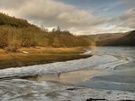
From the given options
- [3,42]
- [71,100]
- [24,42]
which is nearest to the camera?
[71,100]

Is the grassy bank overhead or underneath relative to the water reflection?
overhead

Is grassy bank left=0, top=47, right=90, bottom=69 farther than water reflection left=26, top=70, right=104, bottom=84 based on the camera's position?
Yes

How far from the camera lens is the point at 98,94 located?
56.8ft

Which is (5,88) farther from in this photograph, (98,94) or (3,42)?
(3,42)

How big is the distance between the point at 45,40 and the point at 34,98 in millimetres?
103363

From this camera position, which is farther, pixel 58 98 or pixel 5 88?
pixel 5 88

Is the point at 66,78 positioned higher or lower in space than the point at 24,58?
lower

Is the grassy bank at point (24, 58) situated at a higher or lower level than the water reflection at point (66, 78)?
higher

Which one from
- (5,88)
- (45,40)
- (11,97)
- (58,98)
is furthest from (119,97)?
(45,40)

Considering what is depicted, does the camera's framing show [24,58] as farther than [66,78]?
Yes

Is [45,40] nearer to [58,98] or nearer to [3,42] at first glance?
[3,42]

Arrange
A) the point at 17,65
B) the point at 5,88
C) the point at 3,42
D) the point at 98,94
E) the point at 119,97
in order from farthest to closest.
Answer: the point at 3,42, the point at 17,65, the point at 5,88, the point at 98,94, the point at 119,97

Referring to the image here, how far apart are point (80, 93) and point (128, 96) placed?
11.1 feet

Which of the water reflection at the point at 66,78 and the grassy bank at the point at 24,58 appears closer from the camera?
the water reflection at the point at 66,78
